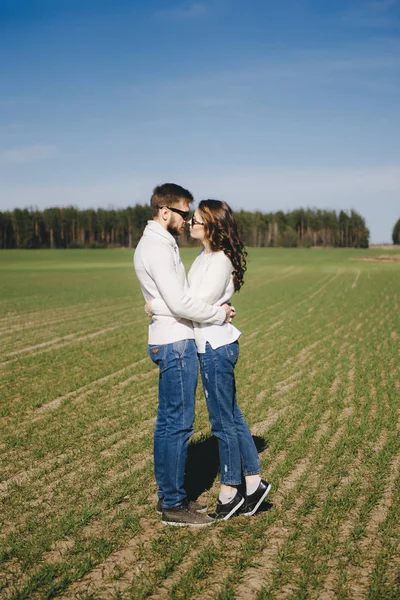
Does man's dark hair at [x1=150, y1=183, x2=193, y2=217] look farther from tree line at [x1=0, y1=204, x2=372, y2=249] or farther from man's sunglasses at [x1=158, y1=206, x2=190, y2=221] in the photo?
tree line at [x1=0, y1=204, x2=372, y2=249]

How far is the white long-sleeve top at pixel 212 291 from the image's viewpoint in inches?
160

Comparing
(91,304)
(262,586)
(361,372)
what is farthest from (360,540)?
(91,304)

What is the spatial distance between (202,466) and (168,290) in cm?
251

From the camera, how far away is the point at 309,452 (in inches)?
230

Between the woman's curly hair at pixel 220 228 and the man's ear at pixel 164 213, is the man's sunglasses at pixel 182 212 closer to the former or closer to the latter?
the man's ear at pixel 164 213

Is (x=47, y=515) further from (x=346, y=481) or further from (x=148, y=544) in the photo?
(x=346, y=481)

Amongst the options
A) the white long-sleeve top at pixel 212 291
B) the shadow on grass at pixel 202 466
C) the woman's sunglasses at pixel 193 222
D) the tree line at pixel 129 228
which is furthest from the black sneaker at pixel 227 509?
→ the tree line at pixel 129 228

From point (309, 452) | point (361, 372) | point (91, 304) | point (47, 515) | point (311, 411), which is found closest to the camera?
point (47, 515)

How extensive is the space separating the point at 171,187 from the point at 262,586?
109 inches

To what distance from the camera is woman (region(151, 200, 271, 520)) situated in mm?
4109

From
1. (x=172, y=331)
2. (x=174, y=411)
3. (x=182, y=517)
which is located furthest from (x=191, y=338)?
(x=182, y=517)

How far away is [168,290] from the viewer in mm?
3842

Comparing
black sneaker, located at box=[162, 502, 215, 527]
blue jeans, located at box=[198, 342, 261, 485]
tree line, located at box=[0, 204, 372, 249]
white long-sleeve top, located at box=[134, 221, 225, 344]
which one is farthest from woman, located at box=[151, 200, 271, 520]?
tree line, located at box=[0, 204, 372, 249]

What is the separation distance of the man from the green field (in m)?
0.39
